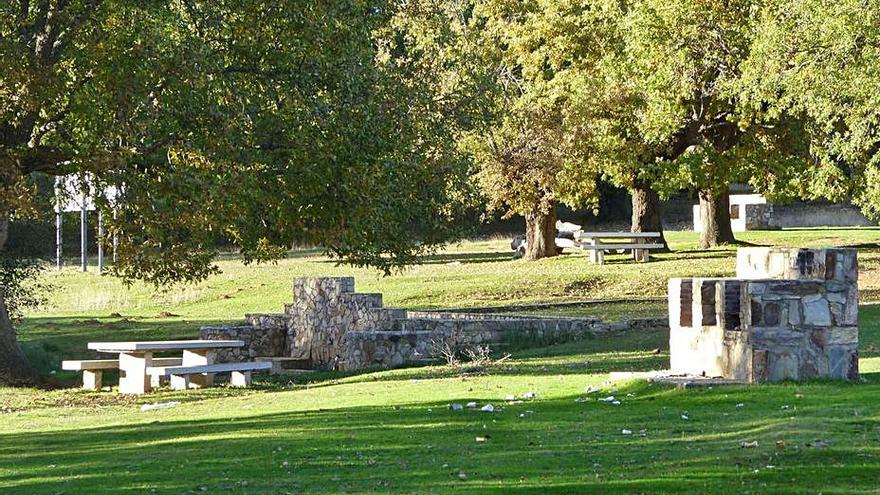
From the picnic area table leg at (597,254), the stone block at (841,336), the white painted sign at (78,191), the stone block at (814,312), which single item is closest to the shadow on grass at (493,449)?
the stone block at (841,336)

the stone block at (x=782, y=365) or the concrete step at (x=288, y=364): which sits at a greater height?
the stone block at (x=782, y=365)

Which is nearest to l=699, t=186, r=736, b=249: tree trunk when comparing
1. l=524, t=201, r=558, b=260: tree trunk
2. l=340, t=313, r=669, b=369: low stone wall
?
l=524, t=201, r=558, b=260: tree trunk

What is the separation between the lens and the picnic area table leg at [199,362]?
69.9 ft

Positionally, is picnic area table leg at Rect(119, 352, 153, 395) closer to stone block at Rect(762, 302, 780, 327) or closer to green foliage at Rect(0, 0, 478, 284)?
green foliage at Rect(0, 0, 478, 284)

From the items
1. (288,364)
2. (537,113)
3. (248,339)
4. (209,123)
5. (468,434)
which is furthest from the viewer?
(537,113)

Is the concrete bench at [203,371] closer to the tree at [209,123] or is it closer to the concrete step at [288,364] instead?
the tree at [209,123]

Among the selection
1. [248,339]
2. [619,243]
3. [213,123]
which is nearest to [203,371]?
[213,123]

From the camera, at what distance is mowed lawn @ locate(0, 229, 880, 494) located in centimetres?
1000

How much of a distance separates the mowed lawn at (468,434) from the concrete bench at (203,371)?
0.34m

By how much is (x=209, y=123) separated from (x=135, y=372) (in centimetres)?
499

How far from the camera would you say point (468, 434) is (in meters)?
12.6

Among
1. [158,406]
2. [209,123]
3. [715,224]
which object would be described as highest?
[209,123]

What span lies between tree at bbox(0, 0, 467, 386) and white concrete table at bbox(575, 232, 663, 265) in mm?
17597

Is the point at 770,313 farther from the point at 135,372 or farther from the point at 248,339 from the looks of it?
the point at 248,339
